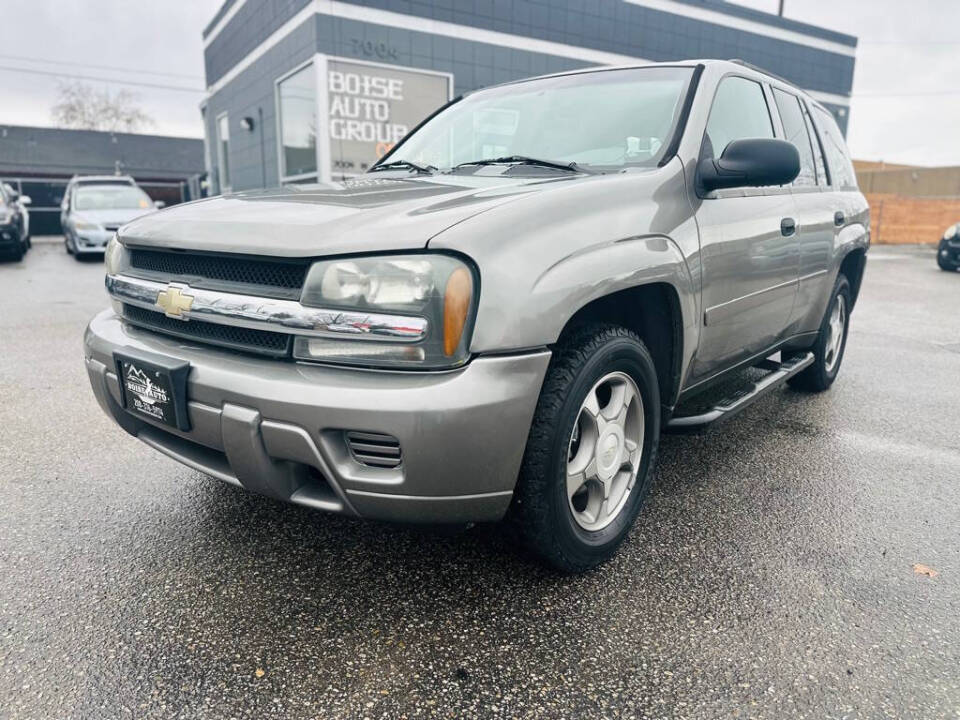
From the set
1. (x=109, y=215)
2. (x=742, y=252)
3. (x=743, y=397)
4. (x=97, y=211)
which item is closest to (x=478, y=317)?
(x=742, y=252)

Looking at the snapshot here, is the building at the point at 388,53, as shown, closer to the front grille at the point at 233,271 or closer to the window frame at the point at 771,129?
the window frame at the point at 771,129

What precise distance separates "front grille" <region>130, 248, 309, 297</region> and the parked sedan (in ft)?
37.4

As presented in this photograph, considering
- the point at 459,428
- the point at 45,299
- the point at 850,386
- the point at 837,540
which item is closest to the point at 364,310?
the point at 459,428

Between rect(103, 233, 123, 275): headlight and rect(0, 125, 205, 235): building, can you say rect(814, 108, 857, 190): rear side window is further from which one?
rect(0, 125, 205, 235): building

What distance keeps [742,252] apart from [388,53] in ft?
51.4

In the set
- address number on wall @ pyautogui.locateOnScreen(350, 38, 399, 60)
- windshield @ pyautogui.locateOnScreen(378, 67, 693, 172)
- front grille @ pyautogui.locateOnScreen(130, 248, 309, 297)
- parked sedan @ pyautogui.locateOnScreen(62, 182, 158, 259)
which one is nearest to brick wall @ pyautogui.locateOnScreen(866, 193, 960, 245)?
address number on wall @ pyautogui.locateOnScreen(350, 38, 399, 60)

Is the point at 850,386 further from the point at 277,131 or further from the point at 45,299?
the point at 277,131

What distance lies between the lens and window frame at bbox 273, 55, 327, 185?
16.0 metres

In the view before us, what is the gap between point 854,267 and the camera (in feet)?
15.4

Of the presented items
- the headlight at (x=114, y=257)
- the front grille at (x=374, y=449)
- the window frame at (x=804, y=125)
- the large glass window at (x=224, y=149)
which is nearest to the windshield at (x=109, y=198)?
the large glass window at (x=224, y=149)

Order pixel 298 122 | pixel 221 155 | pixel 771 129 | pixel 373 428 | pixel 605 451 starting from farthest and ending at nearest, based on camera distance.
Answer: pixel 221 155 < pixel 298 122 < pixel 771 129 < pixel 605 451 < pixel 373 428

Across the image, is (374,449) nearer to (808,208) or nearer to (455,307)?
(455,307)

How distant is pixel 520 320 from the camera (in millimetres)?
1853

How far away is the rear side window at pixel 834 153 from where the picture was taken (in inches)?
166
